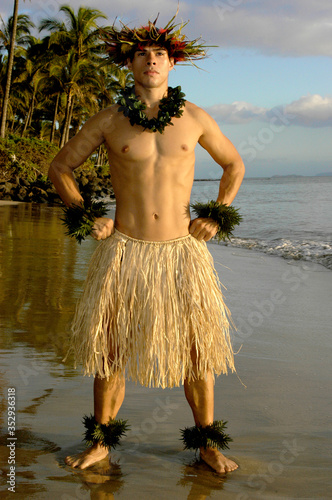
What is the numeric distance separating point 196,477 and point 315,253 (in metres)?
7.86

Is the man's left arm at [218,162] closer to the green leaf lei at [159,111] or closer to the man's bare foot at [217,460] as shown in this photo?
the green leaf lei at [159,111]

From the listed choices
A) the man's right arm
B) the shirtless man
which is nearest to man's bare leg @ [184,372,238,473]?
the shirtless man

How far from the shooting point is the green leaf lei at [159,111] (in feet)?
7.58

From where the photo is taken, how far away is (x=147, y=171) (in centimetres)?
232

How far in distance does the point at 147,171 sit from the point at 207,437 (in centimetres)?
109

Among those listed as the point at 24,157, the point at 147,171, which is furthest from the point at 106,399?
the point at 24,157

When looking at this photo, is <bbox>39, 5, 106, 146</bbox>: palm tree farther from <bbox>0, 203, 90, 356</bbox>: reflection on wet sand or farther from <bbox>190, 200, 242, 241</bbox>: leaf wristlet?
<bbox>190, 200, 242, 241</bbox>: leaf wristlet

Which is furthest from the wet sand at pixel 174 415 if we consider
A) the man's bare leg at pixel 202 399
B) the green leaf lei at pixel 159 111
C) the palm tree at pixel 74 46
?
the palm tree at pixel 74 46

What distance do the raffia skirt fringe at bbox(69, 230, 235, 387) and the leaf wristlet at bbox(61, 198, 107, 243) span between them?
12 centimetres

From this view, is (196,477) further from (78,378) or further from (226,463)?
(78,378)

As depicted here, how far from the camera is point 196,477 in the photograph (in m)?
2.16

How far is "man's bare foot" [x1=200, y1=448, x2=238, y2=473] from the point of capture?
222 centimetres

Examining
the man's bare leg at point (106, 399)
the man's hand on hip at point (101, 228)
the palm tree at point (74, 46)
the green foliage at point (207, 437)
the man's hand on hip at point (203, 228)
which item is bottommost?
the green foliage at point (207, 437)

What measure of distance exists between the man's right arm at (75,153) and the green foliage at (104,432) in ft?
2.98
